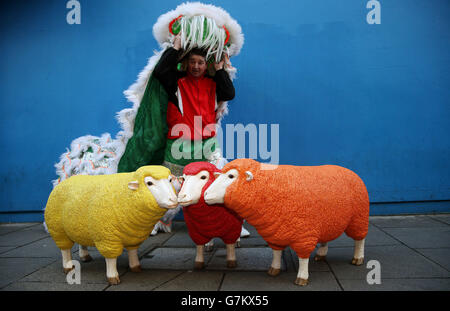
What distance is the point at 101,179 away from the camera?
92.1 inches

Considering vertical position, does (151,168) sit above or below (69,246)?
above

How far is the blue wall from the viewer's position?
4016mm

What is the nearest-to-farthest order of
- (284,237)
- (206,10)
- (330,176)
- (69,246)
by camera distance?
(284,237)
(330,176)
(69,246)
(206,10)

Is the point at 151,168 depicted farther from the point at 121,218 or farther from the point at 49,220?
the point at 49,220

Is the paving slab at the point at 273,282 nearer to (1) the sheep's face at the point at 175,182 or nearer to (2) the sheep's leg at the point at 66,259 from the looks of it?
(1) the sheep's face at the point at 175,182

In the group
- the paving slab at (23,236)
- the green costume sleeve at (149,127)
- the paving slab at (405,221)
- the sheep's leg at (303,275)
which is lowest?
the paving slab at (23,236)

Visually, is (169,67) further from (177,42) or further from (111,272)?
(111,272)

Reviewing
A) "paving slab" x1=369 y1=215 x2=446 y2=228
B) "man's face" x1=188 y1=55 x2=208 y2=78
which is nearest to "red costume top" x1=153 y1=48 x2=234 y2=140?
"man's face" x1=188 y1=55 x2=208 y2=78

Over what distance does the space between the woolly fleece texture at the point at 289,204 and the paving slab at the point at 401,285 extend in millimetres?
316

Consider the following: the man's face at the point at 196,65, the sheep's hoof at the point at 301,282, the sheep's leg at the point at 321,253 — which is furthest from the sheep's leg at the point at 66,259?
the sheep's leg at the point at 321,253

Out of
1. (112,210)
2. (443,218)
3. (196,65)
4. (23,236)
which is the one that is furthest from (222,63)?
(443,218)

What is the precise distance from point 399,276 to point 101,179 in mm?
2143

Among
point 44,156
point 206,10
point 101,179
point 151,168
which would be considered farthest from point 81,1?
point 151,168

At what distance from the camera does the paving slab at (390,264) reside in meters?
2.20
